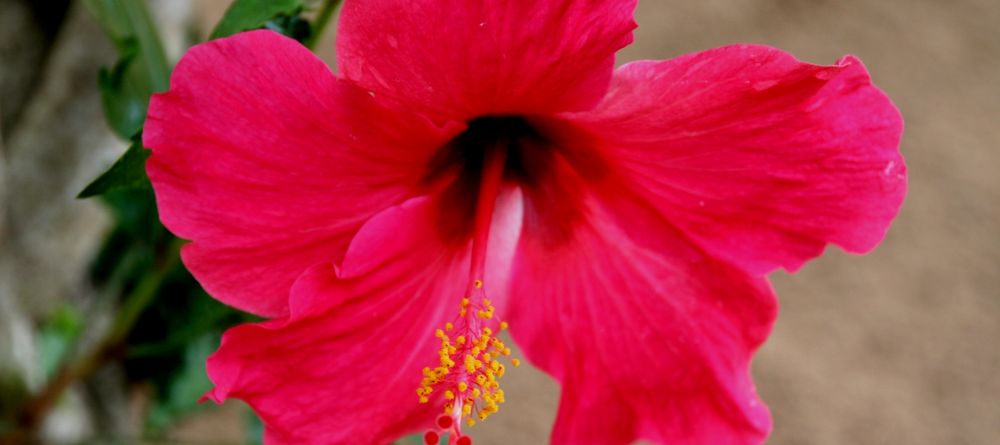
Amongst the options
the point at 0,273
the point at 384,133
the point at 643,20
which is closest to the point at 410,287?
the point at 384,133

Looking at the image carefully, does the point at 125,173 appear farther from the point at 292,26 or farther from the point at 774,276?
the point at 774,276

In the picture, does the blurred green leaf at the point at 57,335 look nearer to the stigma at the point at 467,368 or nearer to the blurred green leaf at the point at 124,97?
the blurred green leaf at the point at 124,97

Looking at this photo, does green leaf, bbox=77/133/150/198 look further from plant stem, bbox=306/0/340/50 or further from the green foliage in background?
plant stem, bbox=306/0/340/50

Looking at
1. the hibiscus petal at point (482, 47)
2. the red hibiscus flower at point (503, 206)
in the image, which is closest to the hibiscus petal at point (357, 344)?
the red hibiscus flower at point (503, 206)

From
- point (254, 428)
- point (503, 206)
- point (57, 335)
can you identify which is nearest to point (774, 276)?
point (254, 428)

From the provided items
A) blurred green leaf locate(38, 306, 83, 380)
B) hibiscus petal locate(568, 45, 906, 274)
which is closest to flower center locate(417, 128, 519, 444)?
hibiscus petal locate(568, 45, 906, 274)

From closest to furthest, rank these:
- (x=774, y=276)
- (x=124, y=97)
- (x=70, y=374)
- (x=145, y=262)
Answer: (x=124, y=97) → (x=70, y=374) → (x=145, y=262) → (x=774, y=276)
